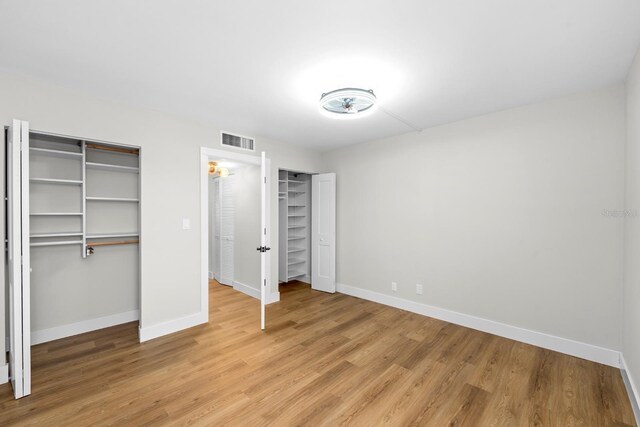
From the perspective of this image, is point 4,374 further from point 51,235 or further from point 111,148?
point 111,148

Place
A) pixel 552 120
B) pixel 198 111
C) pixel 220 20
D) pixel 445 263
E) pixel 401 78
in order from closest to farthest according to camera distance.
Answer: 1. pixel 220 20
2. pixel 401 78
3. pixel 552 120
4. pixel 198 111
5. pixel 445 263

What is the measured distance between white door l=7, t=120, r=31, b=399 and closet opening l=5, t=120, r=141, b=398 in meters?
0.55

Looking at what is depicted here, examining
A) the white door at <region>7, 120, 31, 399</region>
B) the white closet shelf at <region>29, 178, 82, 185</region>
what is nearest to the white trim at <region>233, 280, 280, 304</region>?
the white door at <region>7, 120, 31, 399</region>

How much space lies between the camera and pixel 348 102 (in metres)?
2.58

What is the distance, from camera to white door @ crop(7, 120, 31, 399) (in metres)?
2.05

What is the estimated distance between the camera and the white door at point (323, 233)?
4.82 metres

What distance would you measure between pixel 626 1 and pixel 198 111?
3473 mm

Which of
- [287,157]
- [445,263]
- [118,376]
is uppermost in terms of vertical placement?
[287,157]

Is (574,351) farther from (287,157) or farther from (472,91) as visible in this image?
(287,157)

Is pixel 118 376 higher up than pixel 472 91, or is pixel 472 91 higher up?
pixel 472 91

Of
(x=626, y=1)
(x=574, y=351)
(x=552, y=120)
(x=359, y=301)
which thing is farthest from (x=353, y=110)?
(x=574, y=351)

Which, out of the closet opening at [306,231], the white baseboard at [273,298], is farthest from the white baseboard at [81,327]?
the closet opening at [306,231]

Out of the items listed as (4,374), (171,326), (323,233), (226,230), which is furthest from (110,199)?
(323,233)

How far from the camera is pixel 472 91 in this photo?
2631 millimetres
